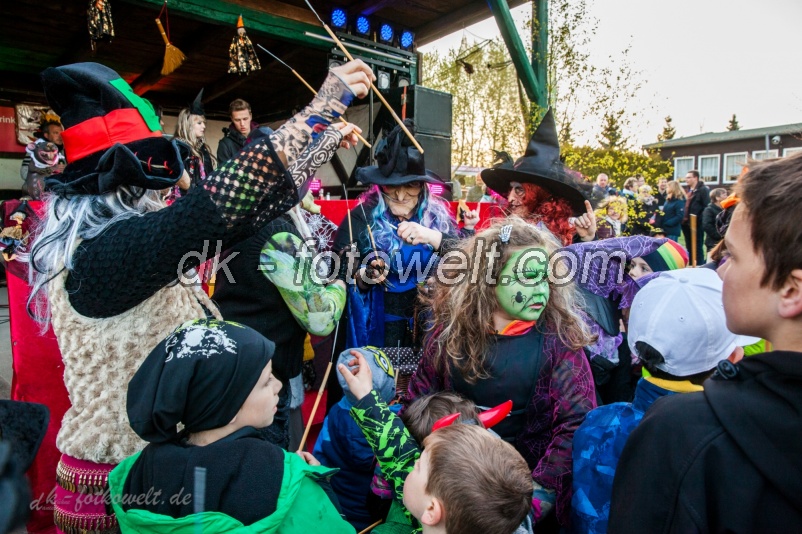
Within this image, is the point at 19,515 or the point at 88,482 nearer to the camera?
the point at 19,515

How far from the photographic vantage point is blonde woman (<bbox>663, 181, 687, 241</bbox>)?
10.7 m

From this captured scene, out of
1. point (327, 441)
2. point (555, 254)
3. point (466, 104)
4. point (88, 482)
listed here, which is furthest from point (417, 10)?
point (466, 104)

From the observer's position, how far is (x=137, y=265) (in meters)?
1.18

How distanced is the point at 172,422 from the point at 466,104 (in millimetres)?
16166

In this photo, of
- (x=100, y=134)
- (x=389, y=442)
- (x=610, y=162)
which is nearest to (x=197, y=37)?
(x=610, y=162)

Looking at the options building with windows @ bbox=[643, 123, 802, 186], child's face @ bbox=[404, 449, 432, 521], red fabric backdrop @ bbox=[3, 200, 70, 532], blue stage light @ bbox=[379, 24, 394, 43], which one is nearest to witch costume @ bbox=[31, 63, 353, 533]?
child's face @ bbox=[404, 449, 432, 521]

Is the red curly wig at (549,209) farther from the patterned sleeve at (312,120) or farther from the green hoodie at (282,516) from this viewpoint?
the green hoodie at (282,516)

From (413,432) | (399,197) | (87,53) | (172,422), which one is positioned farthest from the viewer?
(87,53)

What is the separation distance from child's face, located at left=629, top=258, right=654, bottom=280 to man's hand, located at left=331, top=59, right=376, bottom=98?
1.96m

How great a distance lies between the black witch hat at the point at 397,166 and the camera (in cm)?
311

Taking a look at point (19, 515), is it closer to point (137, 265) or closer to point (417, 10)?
point (137, 265)

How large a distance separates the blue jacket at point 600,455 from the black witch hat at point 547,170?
5.18 ft

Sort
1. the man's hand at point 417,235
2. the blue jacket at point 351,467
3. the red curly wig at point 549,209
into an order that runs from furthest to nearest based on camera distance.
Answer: the red curly wig at point 549,209 < the man's hand at point 417,235 < the blue jacket at point 351,467

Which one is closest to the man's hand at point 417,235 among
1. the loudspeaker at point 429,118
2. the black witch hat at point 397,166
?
the black witch hat at point 397,166
